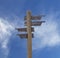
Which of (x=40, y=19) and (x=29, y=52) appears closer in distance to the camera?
(x=29, y=52)

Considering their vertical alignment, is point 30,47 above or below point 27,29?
below

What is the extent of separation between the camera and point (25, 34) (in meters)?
8.14

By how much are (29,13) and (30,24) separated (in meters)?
0.68

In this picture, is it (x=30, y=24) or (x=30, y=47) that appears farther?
(x=30, y=24)

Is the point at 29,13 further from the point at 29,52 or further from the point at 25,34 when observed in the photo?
the point at 29,52

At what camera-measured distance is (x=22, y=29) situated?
8438 millimetres

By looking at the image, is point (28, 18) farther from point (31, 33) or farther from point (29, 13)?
point (31, 33)

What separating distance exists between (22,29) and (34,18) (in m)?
0.91

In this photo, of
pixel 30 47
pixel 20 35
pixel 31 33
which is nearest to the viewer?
pixel 30 47

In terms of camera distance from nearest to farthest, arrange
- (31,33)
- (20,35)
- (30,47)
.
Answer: (30,47) < (31,33) < (20,35)

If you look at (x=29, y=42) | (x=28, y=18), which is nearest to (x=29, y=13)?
(x=28, y=18)

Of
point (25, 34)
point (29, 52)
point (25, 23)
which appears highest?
point (25, 23)

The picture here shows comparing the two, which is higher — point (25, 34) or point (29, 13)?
point (29, 13)

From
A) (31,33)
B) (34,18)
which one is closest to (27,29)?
(31,33)
